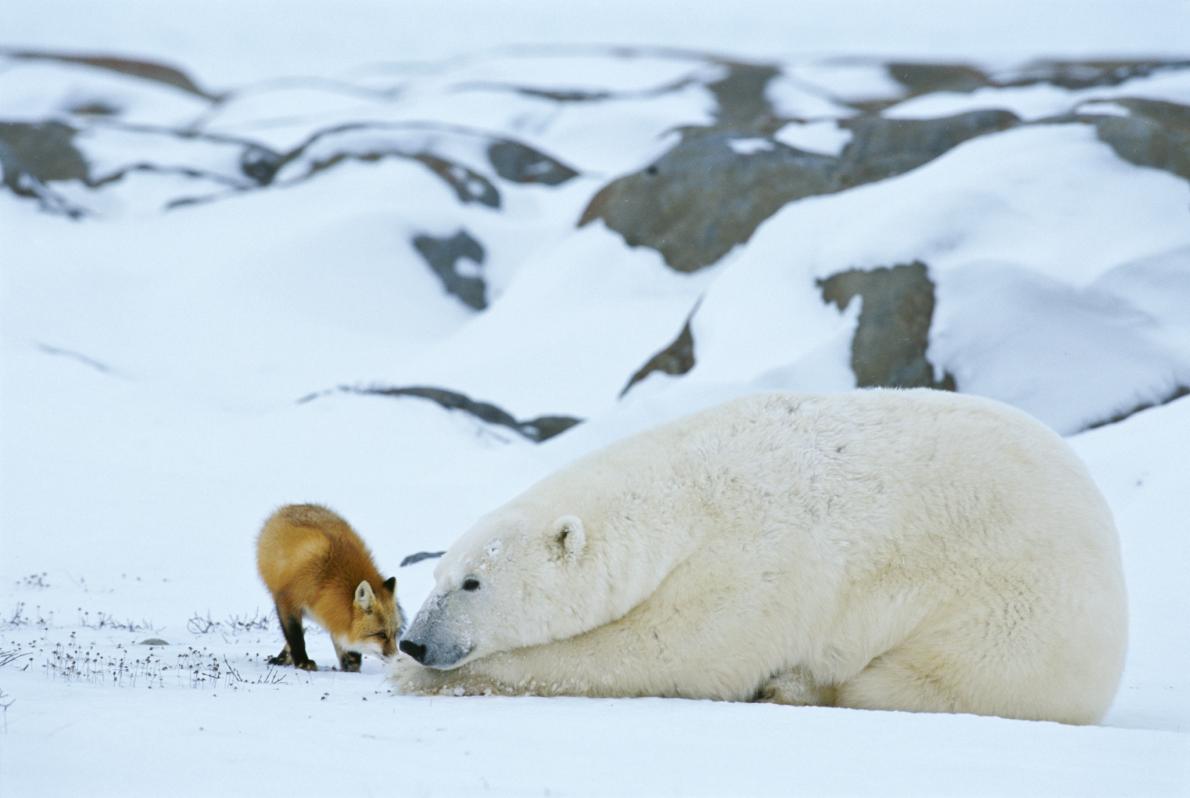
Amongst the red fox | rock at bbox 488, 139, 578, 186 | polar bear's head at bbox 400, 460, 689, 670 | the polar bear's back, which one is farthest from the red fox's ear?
rock at bbox 488, 139, 578, 186

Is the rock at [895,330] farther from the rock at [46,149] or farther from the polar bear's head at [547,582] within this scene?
the rock at [46,149]

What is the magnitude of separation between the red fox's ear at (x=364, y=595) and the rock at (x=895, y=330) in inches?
283

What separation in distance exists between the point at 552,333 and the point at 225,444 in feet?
21.7

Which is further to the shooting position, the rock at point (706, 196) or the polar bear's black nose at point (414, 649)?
the rock at point (706, 196)

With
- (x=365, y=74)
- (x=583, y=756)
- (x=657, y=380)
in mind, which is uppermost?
(x=583, y=756)

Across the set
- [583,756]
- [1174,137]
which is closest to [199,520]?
[583,756]

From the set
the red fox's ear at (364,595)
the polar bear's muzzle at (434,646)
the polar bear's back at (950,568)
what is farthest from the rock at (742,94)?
the polar bear's muzzle at (434,646)

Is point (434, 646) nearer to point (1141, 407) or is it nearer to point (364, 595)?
point (364, 595)

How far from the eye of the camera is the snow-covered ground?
149 inches

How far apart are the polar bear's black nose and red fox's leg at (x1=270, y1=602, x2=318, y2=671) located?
1.33 m

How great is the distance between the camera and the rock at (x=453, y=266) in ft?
85.1

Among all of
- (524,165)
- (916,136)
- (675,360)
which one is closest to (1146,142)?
(675,360)

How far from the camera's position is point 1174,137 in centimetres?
1371

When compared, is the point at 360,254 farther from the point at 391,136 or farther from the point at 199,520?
the point at 199,520
